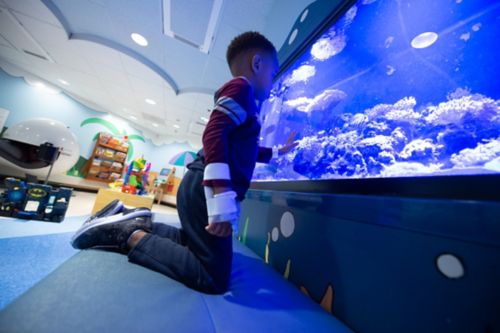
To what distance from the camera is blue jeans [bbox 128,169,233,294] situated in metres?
0.51

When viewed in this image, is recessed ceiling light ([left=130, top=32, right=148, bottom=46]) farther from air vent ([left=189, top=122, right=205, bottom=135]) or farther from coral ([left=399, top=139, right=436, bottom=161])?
coral ([left=399, top=139, right=436, bottom=161])

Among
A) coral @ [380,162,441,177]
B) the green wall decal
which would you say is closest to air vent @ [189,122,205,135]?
the green wall decal

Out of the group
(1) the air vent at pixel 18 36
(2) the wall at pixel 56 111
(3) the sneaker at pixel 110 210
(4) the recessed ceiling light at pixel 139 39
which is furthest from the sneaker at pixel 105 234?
(2) the wall at pixel 56 111

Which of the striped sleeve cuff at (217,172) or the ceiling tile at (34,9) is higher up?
the ceiling tile at (34,9)

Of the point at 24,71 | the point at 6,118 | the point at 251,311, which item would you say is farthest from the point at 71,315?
the point at 24,71

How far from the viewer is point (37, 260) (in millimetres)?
979

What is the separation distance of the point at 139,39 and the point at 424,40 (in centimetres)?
305

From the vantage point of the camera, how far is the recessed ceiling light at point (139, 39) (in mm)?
2439

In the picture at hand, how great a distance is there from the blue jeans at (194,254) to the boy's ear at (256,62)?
51 centimetres

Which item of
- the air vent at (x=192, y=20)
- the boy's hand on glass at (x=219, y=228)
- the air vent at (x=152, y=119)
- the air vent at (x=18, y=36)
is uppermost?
the air vent at (x=18, y=36)

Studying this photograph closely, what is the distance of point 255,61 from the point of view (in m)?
0.79

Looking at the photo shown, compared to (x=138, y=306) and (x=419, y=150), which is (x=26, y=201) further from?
(x=419, y=150)

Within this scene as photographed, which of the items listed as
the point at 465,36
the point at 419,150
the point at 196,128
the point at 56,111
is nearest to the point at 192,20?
the point at 465,36

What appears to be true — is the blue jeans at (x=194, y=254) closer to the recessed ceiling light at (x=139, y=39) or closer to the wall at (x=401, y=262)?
the wall at (x=401, y=262)
